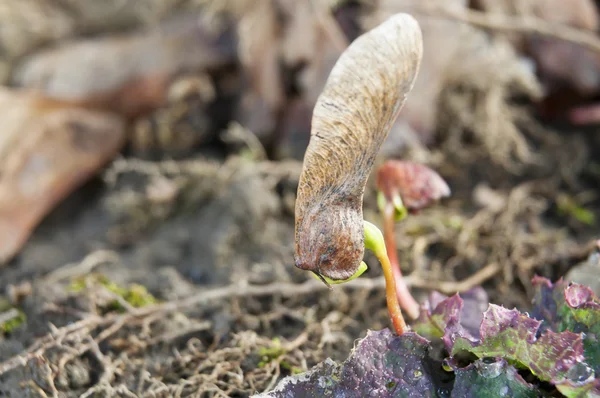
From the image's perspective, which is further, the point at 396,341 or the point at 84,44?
the point at 84,44

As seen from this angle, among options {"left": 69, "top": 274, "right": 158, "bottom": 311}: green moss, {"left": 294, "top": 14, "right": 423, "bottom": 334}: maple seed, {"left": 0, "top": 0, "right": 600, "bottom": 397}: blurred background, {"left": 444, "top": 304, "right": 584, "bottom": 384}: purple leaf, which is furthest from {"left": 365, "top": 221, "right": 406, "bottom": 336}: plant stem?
A: {"left": 69, "top": 274, "right": 158, "bottom": 311}: green moss

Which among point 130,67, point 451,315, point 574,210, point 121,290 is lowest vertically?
point 574,210

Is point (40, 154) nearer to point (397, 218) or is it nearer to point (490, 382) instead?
point (397, 218)

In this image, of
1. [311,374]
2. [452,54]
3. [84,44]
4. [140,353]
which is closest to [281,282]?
[140,353]

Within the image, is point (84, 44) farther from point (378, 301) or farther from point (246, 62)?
point (378, 301)

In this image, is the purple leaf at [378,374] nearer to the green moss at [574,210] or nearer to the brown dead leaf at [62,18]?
the green moss at [574,210]

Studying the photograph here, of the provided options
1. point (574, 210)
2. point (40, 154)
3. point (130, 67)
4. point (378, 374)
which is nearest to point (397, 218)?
point (378, 374)

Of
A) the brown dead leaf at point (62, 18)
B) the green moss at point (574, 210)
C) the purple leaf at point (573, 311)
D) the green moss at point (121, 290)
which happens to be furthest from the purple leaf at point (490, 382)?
the brown dead leaf at point (62, 18)
